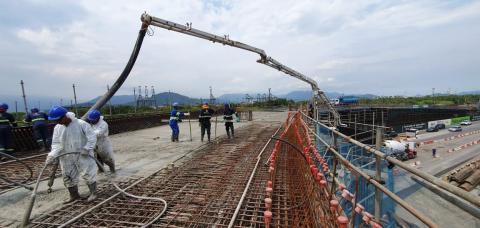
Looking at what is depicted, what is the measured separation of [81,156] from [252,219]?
311 cm

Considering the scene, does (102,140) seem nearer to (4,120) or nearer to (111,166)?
(111,166)

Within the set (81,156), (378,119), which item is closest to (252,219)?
(81,156)

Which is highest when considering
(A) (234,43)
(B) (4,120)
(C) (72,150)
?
(A) (234,43)

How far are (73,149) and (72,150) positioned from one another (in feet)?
0.07

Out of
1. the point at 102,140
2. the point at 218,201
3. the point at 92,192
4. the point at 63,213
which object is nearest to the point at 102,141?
the point at 102,140

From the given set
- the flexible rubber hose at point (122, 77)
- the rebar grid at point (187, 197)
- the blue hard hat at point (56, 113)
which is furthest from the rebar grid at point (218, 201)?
the flexible rubber hose at point (122, 77)

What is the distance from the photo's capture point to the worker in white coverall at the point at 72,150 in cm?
431

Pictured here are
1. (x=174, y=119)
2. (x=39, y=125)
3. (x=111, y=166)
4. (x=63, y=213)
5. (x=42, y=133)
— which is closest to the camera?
(x=63, y=213)

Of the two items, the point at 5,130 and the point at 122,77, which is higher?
the point at 122,77

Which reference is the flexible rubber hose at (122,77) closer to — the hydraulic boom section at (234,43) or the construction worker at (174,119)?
the hydraulic boom section at (234,43)

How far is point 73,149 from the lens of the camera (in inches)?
173

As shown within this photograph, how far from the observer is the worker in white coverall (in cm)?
431

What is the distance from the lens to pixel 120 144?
10.5 m

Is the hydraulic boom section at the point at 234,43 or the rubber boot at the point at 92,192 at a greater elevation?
the hydraulic boom section at the point at 234,43
